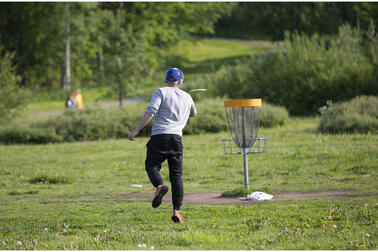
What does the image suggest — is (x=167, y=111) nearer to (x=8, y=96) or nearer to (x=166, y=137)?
(x=166, y=137)

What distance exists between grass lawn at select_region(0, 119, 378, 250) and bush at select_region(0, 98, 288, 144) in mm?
1584

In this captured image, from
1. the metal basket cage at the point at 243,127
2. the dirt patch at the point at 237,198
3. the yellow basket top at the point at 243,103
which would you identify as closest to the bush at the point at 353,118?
the dirt patch at the point at 237,198

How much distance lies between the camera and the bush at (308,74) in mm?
23542

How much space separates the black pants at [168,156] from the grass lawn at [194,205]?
0.49m

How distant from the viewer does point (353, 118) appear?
17203 mm

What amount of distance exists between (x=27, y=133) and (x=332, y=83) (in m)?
14.0

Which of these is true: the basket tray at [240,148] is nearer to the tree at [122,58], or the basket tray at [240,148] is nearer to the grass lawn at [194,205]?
the grass lawn at [194,205]

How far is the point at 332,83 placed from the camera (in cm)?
2392

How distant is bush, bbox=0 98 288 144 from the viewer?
20.6 metres

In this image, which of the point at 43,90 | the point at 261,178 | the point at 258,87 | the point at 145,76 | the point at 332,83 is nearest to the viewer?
the point at 261,178

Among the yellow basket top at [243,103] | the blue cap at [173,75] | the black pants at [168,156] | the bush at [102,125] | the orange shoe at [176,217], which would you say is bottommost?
the bush at [102,125]

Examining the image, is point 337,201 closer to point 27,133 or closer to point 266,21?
point 27,133

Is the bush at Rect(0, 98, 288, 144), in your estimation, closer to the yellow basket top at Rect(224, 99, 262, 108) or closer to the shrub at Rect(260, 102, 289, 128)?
the shrub at Rect(260, 102, 289, 128)

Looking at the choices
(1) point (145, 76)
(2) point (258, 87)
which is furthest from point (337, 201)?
(1) point (145, 76)
